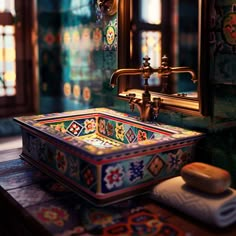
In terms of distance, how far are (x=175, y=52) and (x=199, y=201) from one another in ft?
2.91

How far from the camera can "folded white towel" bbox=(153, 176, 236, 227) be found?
3.18 feet

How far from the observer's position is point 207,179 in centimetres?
101

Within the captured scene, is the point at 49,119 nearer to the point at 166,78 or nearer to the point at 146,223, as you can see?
the point at 166,78

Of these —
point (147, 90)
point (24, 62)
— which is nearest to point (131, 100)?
point (147, 90)

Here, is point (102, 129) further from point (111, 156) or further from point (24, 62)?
point (24, 62)

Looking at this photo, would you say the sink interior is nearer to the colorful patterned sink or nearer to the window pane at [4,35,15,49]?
the colorful patterned sink

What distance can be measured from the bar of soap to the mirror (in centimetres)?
24

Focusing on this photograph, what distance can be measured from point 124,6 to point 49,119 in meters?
0.55

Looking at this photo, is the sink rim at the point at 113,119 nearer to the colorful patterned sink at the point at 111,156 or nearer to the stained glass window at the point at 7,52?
the colorful patterned sink at the point at 111,156

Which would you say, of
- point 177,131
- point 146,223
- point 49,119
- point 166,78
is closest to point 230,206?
point 146,223

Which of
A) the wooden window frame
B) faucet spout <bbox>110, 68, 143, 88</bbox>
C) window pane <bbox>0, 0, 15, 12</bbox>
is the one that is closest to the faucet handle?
faucet spout <bbox>110, 68, 143, 88</bbox>

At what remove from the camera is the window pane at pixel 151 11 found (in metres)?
1.68

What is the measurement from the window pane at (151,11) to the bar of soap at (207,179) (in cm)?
85

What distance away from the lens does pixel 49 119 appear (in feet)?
4.98
